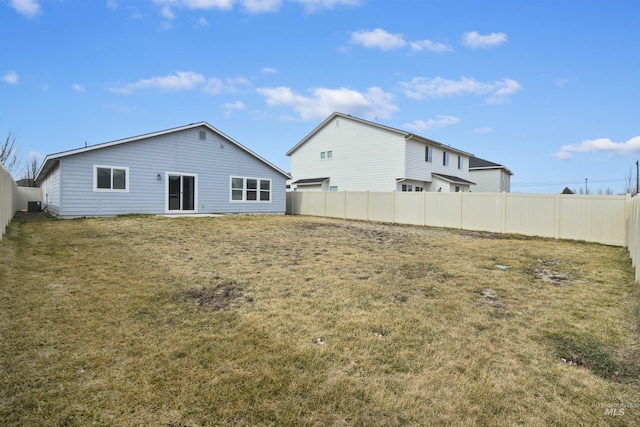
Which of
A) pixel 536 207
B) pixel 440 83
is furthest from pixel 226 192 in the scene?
pixel 536 207

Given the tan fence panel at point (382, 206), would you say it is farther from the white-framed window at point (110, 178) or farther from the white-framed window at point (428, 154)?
the white-framed window at point (110, 178)

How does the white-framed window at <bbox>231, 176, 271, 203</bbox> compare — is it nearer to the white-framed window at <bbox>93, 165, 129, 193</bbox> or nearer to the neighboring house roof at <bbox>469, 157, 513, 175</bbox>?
the white-framed window at <bbox>93, 165, 129, 193</bbox>

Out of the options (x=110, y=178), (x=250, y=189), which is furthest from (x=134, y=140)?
(x=250, y=189)

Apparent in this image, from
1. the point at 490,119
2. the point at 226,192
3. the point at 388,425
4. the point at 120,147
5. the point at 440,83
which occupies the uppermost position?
the point at 440,83

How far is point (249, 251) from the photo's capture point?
28.1 feet

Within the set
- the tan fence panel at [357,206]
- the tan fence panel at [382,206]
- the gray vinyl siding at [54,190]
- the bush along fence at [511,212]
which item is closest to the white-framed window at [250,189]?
the bush along fence at [511,212]

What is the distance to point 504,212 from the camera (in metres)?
14.0

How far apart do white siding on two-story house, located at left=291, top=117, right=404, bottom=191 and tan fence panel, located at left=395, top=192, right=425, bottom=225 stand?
4.90 m

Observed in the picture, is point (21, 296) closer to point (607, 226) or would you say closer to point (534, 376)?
point (534, 376)

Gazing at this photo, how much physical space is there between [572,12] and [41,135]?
38747mm

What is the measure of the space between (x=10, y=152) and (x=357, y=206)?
112 ft

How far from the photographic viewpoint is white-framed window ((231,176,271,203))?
65.0 feet

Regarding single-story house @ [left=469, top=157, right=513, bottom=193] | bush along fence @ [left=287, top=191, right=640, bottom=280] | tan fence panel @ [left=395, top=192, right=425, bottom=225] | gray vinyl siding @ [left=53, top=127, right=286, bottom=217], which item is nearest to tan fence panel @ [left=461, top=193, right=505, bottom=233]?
bush along fence @ [left=287, top=191, right=640, bottom=280]

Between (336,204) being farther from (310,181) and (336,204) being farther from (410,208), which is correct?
(310,181)
